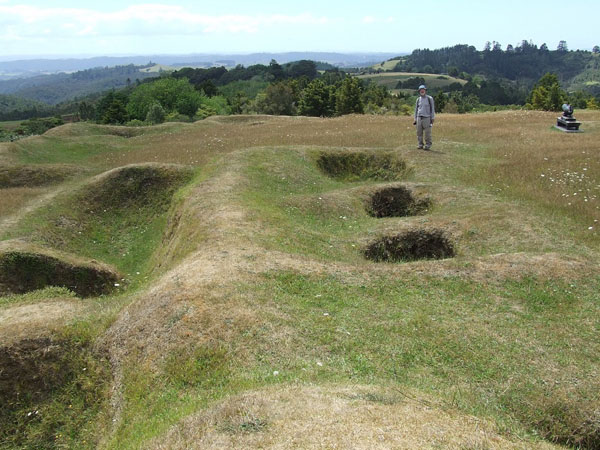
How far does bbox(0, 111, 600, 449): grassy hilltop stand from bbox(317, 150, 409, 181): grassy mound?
6.14 ft

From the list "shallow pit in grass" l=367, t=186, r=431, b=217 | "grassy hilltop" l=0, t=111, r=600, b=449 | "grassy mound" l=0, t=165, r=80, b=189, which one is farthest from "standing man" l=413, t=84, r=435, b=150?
"grassy mound" l=0, t=165, r=80, b=189

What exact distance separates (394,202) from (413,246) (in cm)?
485

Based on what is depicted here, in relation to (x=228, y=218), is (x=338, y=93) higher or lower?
higher

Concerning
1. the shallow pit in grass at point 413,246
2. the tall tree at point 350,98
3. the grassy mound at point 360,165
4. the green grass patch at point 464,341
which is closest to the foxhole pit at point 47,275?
the green grass patch at point 464,341

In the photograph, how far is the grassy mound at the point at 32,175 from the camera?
26.3 metres

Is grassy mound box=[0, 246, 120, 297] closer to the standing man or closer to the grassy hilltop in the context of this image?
the grassy hilltop

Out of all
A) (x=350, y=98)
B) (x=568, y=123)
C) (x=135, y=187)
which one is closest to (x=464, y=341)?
(x=135, y=187)

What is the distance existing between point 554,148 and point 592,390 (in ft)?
66.1

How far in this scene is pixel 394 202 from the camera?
63.3ft

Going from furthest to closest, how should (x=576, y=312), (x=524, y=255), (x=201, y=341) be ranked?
(x=524, y=255), (x=576, y=312), (x=201, y=341)

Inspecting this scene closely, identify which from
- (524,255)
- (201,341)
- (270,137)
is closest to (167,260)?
(201,341)

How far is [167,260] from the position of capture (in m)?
14.9

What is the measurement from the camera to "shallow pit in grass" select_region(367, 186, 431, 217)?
18484 mm

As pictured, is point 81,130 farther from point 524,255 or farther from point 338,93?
point 338,93
